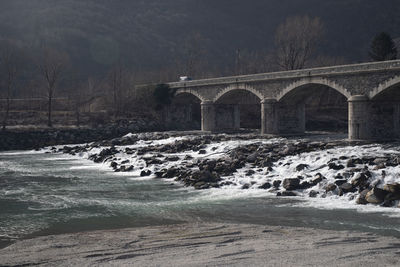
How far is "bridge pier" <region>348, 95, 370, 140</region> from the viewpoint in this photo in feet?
98.9

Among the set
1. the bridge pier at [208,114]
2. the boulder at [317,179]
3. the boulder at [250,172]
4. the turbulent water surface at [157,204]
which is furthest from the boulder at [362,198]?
the bridge pier at [208,114]

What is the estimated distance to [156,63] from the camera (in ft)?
398

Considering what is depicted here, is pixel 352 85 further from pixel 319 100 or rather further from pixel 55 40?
pixel 55 40

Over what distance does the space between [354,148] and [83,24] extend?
116 m

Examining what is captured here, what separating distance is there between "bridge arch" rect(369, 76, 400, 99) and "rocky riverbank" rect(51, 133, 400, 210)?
3764 millimetres

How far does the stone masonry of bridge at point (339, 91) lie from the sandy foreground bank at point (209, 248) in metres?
20.0

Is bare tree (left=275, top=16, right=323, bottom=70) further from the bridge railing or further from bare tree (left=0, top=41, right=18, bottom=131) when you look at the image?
bare tree (left=0, top=41, right=18, bottom=131)

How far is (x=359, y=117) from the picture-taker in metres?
30.2

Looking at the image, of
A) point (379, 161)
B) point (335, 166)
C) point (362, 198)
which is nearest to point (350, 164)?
point (335, 166)

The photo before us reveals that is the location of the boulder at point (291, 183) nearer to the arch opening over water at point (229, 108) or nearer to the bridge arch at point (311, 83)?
the bridge arch at point (311, 83)

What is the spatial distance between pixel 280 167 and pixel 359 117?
414 inches

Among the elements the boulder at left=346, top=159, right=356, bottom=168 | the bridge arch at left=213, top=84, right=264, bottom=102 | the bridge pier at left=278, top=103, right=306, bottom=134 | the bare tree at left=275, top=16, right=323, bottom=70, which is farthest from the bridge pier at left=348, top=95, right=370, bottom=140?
the bare tree at left=275, top=16, right=323, bottom=70

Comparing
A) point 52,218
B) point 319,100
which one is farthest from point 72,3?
point 52,218

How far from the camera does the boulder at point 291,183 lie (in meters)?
18.8
